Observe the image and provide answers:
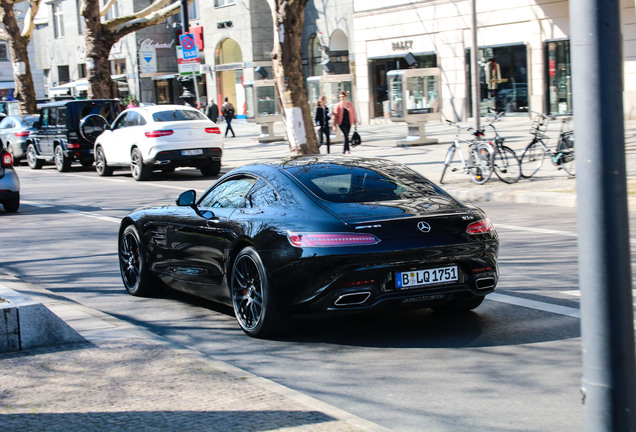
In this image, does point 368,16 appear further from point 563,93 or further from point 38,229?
point 38,229

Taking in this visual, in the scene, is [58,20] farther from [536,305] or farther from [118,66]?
[536,305]

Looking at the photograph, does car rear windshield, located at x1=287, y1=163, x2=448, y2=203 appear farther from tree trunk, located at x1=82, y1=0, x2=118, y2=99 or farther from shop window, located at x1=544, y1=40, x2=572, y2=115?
tree trunk, located at x1=82, y1=0, x2=118, y2=99

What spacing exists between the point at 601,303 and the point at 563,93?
30042 mm

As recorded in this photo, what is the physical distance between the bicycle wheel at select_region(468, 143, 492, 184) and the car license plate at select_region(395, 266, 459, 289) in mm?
10238

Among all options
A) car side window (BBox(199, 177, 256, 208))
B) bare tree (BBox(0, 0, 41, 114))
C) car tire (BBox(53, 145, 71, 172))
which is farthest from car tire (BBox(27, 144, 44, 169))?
car side window (BBox(199, 177, 256, 208))

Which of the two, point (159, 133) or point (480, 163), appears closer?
point (480, 163)

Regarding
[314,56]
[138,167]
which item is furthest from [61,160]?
[314,56]

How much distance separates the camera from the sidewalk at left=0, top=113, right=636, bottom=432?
458 centimetres

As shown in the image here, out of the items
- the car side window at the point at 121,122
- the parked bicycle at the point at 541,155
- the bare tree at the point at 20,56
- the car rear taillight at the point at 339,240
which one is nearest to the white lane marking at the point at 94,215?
the car side window at the point at 121,122

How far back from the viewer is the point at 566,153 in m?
16.9

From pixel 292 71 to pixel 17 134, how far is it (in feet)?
39.8

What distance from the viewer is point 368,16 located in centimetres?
4000

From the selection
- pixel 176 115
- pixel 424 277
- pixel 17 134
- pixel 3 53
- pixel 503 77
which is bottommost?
pixel 424 277

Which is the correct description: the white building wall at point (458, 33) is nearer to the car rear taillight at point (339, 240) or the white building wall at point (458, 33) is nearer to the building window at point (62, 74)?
the car rear taillight at point (339, 240)
